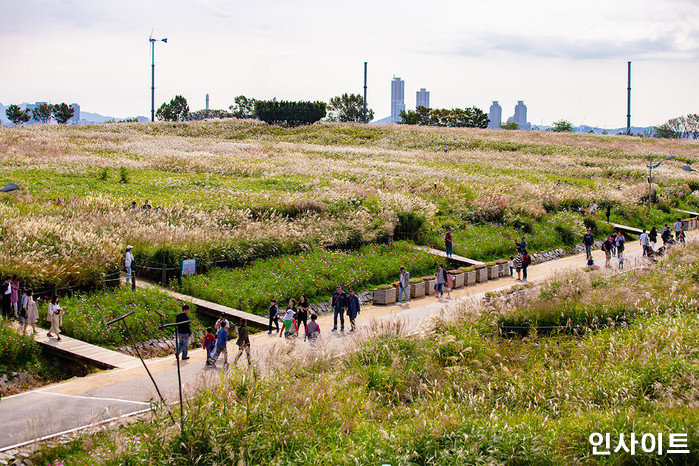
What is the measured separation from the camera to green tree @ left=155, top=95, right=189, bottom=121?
5020 inches

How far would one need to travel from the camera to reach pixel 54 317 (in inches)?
587

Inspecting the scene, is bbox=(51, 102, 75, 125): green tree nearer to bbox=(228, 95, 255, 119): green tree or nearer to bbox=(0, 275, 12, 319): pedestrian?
bbox=(228, 95, 255, 119): green tree

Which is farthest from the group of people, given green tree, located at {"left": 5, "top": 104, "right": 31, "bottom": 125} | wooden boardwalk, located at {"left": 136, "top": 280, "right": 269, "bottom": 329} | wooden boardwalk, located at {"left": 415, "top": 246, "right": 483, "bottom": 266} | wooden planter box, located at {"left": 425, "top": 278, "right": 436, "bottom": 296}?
green tree, located at {"left": 5, "top": 104, "right": 31, "bottom": 125}

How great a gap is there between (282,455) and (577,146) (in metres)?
75.0

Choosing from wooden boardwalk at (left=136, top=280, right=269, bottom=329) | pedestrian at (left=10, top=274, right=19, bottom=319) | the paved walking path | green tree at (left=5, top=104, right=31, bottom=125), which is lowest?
the paved walking path

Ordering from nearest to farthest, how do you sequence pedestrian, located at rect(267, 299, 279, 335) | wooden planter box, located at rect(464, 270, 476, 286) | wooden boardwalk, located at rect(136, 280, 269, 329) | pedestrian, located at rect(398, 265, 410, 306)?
pedestrian, located at rect(267, 299, 279, 335), wooden boardwalk, located at rect(136, 280, 269, 329), pedestrian, located at rect(398, 265, 410, 306), wooden planter box, located at rect(464, 270, 476, 286)

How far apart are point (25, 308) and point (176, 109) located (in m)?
118

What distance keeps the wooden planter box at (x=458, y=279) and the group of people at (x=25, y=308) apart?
13190 mm

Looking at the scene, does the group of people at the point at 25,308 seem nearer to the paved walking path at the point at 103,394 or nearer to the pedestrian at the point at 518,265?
the paved walking path at the point at 103,394

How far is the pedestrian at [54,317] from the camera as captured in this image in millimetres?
14805

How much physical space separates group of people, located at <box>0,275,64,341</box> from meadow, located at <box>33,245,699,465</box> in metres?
5.95

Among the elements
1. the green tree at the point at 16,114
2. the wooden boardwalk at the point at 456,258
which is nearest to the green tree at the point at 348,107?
the green tree at the point at 16,114

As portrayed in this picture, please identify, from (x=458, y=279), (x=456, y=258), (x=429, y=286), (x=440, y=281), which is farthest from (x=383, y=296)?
(x=456, y=258)

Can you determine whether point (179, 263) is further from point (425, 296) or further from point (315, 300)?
point (425, 296)
